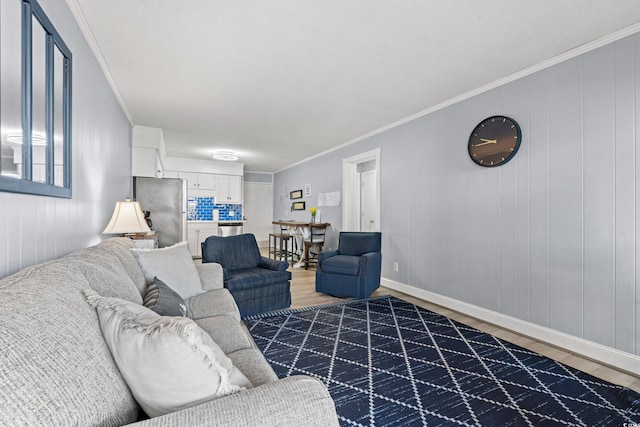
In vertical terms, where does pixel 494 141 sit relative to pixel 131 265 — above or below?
above

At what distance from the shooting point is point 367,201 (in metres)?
5.80

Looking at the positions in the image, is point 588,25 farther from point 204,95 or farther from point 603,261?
point 204,95

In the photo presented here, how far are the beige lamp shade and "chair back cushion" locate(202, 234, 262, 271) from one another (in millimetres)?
790

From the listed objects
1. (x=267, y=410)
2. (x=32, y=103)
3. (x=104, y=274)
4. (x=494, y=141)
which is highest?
(x=494, y=141)

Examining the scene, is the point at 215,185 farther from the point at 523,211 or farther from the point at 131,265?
the point at 523,211

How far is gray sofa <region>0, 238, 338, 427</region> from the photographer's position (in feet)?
1.83

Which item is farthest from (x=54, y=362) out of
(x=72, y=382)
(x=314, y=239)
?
(x=314, y=239)

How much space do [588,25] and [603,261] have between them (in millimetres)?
1684

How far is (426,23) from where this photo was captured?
204 cm

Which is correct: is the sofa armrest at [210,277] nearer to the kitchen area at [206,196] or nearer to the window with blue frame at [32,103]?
the window with blue frame at [32,103]

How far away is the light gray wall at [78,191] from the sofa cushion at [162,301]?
51cm

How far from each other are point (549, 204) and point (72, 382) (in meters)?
3.16

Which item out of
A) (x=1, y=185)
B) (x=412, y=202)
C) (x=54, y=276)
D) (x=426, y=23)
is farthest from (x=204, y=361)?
(x=412, y=202)

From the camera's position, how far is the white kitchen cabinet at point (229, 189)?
765 cm
